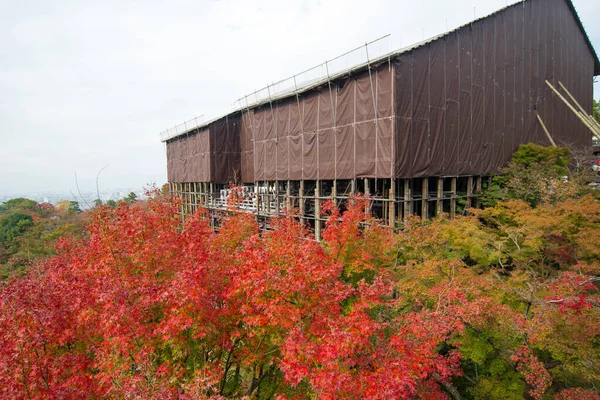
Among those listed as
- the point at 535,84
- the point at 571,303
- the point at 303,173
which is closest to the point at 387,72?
the point at 303,173

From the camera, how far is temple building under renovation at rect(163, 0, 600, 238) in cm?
1631

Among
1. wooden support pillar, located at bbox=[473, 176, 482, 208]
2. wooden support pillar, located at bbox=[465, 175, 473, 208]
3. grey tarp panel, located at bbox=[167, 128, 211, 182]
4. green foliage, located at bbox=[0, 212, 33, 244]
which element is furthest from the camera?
green foliage, located at bbox=[0, 212, 33, 244]

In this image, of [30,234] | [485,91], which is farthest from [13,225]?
[485,91]

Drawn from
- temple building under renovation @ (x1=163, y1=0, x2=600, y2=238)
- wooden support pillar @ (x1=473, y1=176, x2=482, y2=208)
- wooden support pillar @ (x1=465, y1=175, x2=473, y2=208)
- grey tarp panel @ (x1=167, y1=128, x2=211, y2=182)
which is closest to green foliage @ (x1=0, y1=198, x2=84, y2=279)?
grey tarp panel @ (x1=167, y1=128, x2=211, y2=182)

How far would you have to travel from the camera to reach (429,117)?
1716 cm

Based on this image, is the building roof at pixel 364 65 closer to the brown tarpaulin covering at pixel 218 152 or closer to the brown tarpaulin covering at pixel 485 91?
the brown tarpaulin covering at pixel 485 91

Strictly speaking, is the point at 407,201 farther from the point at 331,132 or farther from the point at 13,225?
the point at 13,225

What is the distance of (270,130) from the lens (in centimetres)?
2420

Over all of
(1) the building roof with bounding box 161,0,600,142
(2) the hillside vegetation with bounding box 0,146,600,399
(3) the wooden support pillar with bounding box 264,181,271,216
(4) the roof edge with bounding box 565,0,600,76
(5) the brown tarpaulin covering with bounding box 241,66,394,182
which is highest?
(4) the roof edge with bounding box 565,0,600,76

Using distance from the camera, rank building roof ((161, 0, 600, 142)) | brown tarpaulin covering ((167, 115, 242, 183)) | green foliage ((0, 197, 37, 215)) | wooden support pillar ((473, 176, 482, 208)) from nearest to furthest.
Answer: building roof ((161, 0, 600, 142)), wooden support pillar ((473, 176, 482, 208)), brown tarpaulin covering ((167, 115, 242, 183)), green foliage ((0, 197, 37, 215))

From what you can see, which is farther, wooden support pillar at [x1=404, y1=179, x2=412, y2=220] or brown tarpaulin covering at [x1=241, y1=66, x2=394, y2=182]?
brown tarpaulin covering at [x1=241, y1=66, x2=394, y2=182]

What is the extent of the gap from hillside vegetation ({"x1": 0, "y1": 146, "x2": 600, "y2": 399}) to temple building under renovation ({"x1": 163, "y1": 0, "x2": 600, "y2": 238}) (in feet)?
25.2

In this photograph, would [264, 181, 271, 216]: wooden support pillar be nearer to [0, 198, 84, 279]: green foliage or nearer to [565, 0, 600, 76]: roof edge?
[0, 198, 84, 279]: green foliage

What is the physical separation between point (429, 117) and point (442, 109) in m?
1.29
